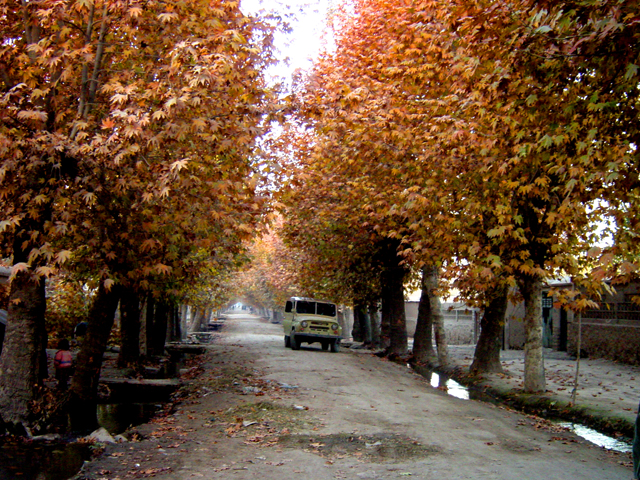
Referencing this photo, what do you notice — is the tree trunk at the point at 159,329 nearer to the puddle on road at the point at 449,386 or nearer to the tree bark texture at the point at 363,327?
the puddle on road at the point at 449,386

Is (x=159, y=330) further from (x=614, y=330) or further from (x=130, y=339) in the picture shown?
(x=614, y=330)

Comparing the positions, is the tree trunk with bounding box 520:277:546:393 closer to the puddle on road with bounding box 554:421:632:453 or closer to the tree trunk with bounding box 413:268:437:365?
the puddle on road with bounding box 554:421:632:453

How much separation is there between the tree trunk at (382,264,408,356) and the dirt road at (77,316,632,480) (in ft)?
38.4

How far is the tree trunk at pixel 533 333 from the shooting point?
14.6 meters

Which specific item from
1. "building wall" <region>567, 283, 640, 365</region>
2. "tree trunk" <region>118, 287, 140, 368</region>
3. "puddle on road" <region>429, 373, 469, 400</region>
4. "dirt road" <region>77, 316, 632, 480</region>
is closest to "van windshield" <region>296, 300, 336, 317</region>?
"puddle on road" <region>429, 373, 469, 400</region>

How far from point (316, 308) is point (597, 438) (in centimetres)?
1756

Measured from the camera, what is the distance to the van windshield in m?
27.7

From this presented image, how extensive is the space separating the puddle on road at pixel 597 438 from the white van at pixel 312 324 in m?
15.1

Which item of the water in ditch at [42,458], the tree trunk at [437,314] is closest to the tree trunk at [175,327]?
the tree trunk at [437,314]

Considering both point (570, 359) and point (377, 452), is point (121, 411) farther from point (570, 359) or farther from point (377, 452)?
point (570, 359)

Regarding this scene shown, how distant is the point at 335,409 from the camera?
11.7m

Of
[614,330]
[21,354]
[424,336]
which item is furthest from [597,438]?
[424,336]

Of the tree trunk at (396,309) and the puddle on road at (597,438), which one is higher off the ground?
the tree trunk at (396,309)

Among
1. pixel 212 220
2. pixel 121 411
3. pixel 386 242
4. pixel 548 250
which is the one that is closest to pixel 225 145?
pixel 212 220
